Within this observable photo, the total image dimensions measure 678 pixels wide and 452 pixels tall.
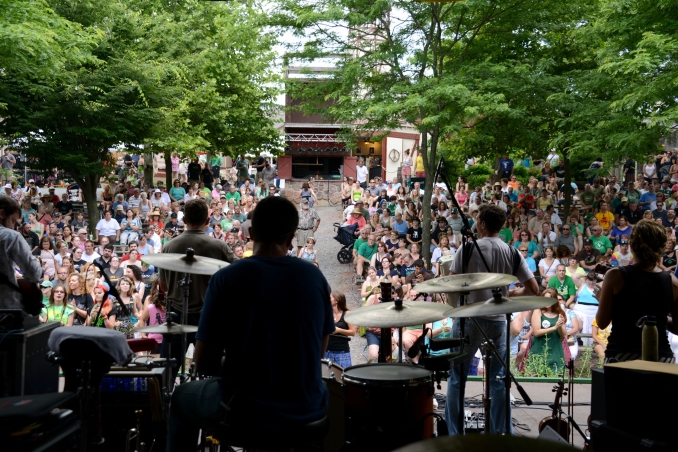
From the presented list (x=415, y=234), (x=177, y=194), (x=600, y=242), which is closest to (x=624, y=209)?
(x=600, y=242)

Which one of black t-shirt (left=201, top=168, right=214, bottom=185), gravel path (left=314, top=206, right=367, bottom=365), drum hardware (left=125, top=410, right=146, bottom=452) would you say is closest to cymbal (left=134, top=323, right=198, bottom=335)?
drum hardware (left=125, top=410, right=146, bottom=452)

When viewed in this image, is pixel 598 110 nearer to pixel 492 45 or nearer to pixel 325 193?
pixel 492 45

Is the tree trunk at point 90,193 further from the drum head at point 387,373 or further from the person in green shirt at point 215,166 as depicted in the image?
the drum head at point 387,373

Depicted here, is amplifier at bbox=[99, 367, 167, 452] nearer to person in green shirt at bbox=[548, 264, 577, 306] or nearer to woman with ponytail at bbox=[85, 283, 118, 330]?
woman with ponytail at bbox=[85, 283, 118, 330]

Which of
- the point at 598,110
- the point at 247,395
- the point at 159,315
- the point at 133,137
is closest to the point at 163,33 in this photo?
the point at 133,137

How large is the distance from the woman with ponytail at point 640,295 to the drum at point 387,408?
1.17m

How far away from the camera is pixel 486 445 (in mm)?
1716

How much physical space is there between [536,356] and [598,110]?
7788 millimetres

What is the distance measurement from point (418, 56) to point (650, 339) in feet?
44.6

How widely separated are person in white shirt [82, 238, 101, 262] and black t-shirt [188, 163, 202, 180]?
1232cm

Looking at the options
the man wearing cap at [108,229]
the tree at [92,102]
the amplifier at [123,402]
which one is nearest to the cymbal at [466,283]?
the amplifier at [123,402]

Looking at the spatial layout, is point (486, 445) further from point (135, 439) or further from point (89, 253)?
point (89, 253)

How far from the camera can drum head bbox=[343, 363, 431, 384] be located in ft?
14.3

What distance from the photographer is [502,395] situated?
5395 millimetres
